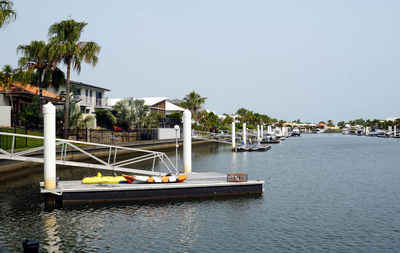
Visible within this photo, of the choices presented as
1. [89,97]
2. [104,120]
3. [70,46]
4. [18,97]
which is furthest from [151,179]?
[89,97]

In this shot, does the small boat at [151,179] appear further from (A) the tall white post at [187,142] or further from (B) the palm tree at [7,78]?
(B) the palm tree at [7,78]

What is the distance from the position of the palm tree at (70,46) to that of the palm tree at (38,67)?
241 centimetres

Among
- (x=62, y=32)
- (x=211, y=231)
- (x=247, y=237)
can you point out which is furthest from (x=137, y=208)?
(x=62, y=32)

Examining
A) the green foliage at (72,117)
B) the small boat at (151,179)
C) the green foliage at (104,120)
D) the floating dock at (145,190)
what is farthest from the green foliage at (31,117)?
the small boat at (151,179)

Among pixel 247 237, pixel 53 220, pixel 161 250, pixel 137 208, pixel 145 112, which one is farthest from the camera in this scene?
pixel 145 112

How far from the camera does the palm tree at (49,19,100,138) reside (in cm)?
5142

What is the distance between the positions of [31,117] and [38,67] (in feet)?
24.2

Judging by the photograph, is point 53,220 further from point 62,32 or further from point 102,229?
point 62,32

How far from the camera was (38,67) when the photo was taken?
181 ft

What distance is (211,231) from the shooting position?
2012cm

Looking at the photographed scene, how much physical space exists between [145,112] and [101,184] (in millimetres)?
51427

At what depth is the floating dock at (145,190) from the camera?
2498cm

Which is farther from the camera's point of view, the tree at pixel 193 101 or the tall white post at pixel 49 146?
the tree at pixel 193 101

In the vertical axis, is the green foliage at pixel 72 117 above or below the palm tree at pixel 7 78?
below
